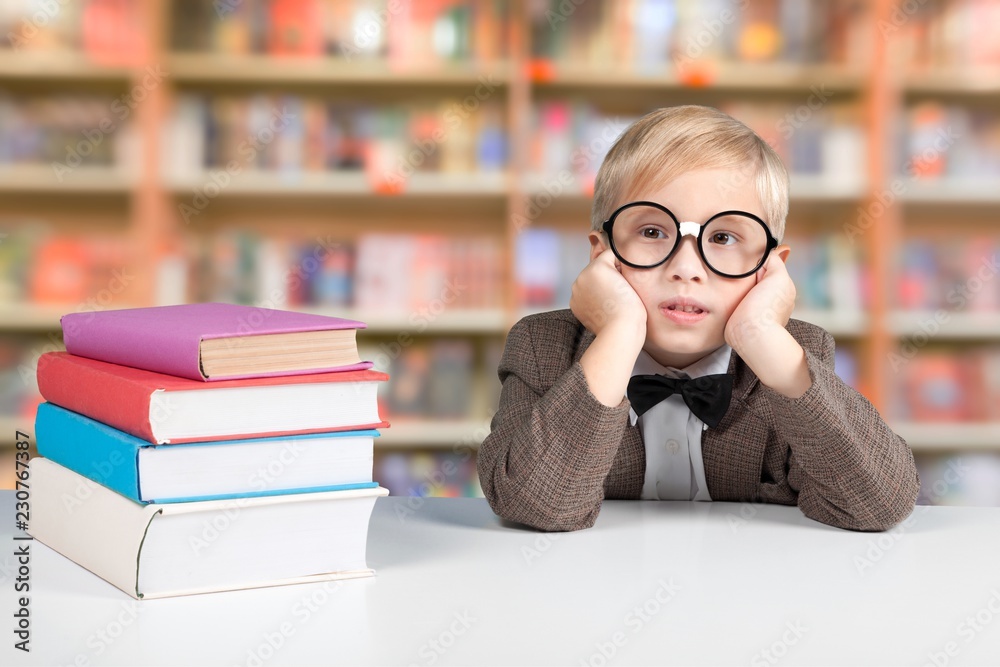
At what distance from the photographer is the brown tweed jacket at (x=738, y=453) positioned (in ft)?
2.84

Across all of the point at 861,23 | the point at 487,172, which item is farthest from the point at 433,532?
the point at 861,23

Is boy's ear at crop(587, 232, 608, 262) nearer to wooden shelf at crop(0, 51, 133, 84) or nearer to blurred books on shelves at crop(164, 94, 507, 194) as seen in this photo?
blurred books on shelves at crop(164, 94, 507, 194)

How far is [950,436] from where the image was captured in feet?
9.25

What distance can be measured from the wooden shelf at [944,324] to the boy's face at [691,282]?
2.00 meters

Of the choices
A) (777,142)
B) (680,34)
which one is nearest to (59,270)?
(680,34)

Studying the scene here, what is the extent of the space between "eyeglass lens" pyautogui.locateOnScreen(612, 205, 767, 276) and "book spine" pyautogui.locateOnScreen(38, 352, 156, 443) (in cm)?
51

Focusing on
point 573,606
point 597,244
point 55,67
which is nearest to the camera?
point 573,606

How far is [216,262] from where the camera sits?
278cm

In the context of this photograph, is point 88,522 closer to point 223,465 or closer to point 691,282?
point 223,465

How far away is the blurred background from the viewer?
2732 millimetres

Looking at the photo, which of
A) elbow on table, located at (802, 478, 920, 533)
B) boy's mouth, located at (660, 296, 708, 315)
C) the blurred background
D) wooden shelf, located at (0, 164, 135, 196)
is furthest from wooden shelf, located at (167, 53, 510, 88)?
elbow on table, located at (802, 478, 920, 533)

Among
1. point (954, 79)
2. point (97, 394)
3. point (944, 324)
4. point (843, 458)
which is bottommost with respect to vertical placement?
point (944, 324)

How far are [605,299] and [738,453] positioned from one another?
0.74ft

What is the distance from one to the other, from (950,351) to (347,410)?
2.69 meters
